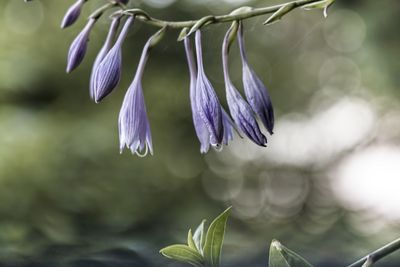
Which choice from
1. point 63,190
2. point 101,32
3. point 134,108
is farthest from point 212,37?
point 134,108

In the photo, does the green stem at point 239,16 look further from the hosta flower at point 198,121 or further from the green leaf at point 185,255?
the green leaf at point 185,255

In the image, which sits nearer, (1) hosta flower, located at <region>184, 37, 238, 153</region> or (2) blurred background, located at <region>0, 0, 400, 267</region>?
(1) hosta flower, located at <region>184, 37, 238, 153</region>

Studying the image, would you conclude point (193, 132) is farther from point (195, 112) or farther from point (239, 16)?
point (239, 16)

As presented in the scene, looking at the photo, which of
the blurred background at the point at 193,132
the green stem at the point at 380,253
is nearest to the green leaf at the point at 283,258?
the green stem at the point at 380,253

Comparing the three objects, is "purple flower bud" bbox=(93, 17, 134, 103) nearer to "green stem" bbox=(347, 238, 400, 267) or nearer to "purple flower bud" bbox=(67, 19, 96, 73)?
"purple flower bud" bbox=(67, 19, 96, 73)

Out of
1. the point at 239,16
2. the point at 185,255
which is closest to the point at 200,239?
the point at 185,255

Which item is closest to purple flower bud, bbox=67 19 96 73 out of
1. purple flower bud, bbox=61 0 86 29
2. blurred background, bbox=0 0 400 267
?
purple flower bud, bbox=61 0 86 29
